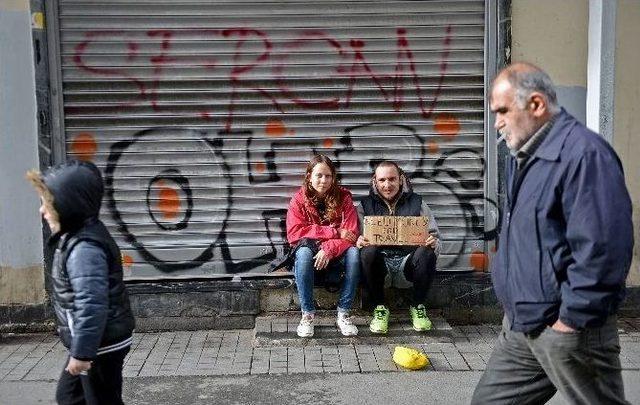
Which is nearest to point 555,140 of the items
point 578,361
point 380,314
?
point 578,361

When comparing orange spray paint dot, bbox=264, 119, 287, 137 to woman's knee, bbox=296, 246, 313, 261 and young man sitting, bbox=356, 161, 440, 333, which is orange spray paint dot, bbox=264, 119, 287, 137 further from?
woman's knee, bbox=296, 246, 313, 261

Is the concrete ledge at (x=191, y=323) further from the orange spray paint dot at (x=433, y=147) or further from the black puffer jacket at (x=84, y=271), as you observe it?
the black puffer jacket at (x=84, y=271)

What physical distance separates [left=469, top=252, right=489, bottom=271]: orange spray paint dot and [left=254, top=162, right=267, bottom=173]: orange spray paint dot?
1.92m

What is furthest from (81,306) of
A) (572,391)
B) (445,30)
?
(445,30)

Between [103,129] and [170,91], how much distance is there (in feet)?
2.04

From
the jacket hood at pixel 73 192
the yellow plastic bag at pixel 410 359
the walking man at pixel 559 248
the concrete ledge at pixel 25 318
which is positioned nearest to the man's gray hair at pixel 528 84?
the walking man at pixel 559 248

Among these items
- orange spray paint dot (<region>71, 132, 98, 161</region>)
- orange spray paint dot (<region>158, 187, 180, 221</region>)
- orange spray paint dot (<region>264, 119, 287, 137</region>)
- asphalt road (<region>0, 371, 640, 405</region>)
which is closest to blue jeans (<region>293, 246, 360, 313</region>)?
asphalt road (<region>0, 371, 640, 405</region>)

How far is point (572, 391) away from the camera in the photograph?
2.88 m

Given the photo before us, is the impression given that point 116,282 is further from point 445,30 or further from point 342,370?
point 445,30

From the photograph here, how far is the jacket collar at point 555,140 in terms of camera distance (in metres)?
2.83

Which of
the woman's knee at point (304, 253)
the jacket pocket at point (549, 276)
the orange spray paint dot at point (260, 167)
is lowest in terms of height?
the woman's knee at point (304, 253)

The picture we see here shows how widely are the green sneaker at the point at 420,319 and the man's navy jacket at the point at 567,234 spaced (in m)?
2.87

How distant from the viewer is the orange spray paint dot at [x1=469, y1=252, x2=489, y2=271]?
6539mm

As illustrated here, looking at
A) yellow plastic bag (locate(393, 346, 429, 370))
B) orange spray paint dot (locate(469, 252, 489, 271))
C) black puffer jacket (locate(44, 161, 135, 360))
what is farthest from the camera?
orange spray paint dot (locate(469, 252, 489, 271))
